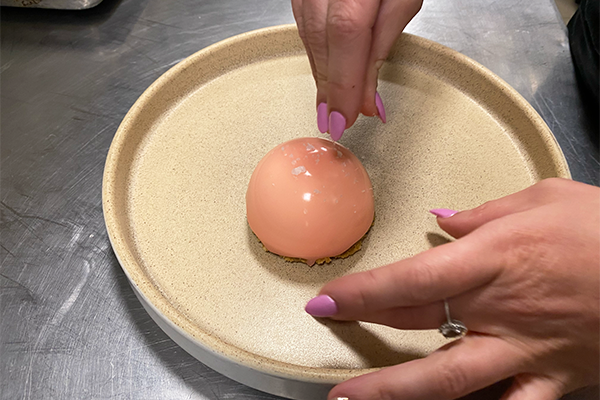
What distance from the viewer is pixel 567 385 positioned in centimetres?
54

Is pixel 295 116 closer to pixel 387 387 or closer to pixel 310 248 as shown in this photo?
pixel 310 248

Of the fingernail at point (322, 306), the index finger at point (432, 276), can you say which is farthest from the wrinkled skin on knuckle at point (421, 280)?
the fingernail at point (322, 306)

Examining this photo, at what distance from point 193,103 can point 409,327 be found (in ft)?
2.31

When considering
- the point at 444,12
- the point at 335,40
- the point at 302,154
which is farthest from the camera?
the point at 444,12

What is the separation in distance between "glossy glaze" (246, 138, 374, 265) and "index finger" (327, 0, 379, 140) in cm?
9

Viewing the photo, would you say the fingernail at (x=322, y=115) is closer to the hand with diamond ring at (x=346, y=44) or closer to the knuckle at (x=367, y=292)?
the hand with diamond ring at (x=346, y=44)

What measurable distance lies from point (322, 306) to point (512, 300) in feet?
0.87

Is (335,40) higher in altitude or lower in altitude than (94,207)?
higher

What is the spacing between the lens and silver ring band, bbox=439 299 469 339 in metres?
0.57

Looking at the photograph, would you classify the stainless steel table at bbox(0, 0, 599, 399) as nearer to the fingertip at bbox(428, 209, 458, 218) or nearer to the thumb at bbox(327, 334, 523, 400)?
the thumb at bbox(327, 334, 523, 400)

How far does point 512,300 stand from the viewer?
523mm

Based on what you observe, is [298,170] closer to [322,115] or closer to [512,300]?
[322,115]

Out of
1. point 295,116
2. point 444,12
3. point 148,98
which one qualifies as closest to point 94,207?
point 148,98

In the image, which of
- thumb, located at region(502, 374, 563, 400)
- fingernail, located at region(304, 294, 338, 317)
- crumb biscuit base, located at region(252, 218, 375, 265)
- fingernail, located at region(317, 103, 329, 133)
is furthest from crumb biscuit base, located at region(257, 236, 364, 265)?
thumb, located at region(502, 374, 563, 400)
